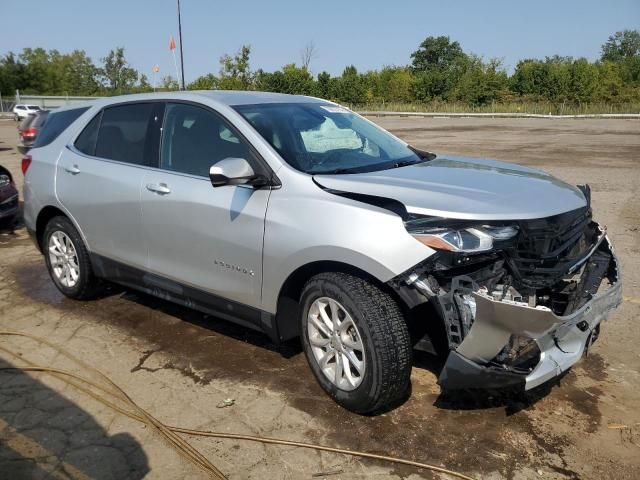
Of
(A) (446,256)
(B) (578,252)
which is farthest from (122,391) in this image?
(B) (578,252)

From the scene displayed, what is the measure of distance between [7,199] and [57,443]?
5734 mm

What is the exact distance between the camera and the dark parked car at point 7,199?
7605 millimetres

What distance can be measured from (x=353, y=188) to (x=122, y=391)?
75.3 inches

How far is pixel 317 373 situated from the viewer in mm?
3369

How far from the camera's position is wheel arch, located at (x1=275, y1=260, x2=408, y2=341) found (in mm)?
3031

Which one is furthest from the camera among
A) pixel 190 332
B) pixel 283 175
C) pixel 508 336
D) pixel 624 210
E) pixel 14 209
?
pixel 624 210

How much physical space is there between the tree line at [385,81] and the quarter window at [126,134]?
46.7 m

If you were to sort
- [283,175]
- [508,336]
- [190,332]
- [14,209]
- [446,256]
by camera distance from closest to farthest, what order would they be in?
[508,336] < [446,256] < [283,175] < [190,332] < [14,209]

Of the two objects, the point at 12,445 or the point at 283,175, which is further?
the point at 283,175

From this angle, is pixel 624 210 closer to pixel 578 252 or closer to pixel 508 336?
pixel 578 252

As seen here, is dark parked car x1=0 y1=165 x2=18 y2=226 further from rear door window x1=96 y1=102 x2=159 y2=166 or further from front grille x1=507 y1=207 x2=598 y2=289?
front grille x1=507 y1=207 x2=598 y2=289

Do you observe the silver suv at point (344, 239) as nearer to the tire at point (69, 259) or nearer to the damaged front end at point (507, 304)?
the damaged front end at point (507, 304)

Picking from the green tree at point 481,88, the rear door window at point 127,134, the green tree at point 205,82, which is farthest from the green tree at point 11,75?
the rear door window at point 127,134

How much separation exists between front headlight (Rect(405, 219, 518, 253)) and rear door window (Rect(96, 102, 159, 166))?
7.29 feet
